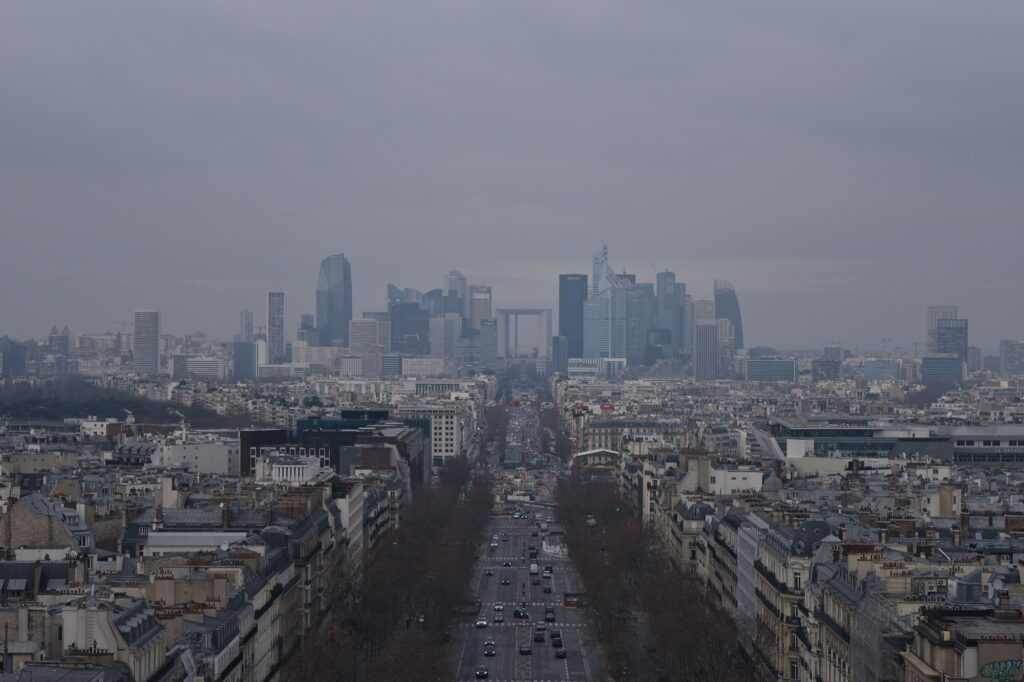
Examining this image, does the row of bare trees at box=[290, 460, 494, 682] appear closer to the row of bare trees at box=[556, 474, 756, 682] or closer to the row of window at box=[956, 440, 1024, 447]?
the row of bare trees at box=[556, 474, 756, 682]

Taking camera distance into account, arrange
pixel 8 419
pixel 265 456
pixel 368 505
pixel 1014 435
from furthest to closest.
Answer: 1. pixel 8 419
2. pixel 1014 435
3. pixel 265 456
4. pixel 368 505

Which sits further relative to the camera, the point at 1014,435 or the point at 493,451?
the point at 493,451

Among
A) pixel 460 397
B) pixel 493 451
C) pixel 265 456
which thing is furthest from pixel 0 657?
pixel 460 397

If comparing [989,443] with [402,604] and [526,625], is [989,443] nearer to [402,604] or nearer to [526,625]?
[526,625]

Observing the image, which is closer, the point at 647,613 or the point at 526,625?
the point at 647,613

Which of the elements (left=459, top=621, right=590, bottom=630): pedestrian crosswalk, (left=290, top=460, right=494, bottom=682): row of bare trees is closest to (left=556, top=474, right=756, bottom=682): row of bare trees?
(left=459, top=621, right=590, bottom=630): pedestrian crosswalk

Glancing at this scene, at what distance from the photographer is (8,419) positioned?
133 metres

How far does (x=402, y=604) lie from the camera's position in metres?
62.3

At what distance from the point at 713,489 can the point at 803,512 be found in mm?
23745

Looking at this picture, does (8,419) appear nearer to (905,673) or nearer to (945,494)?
(945,494)

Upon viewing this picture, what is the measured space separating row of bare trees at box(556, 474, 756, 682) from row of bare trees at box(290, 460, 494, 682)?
182 inches

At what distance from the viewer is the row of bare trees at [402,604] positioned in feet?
156

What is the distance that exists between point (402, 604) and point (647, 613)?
797cm

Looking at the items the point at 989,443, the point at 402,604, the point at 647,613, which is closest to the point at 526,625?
the point at 402,604
